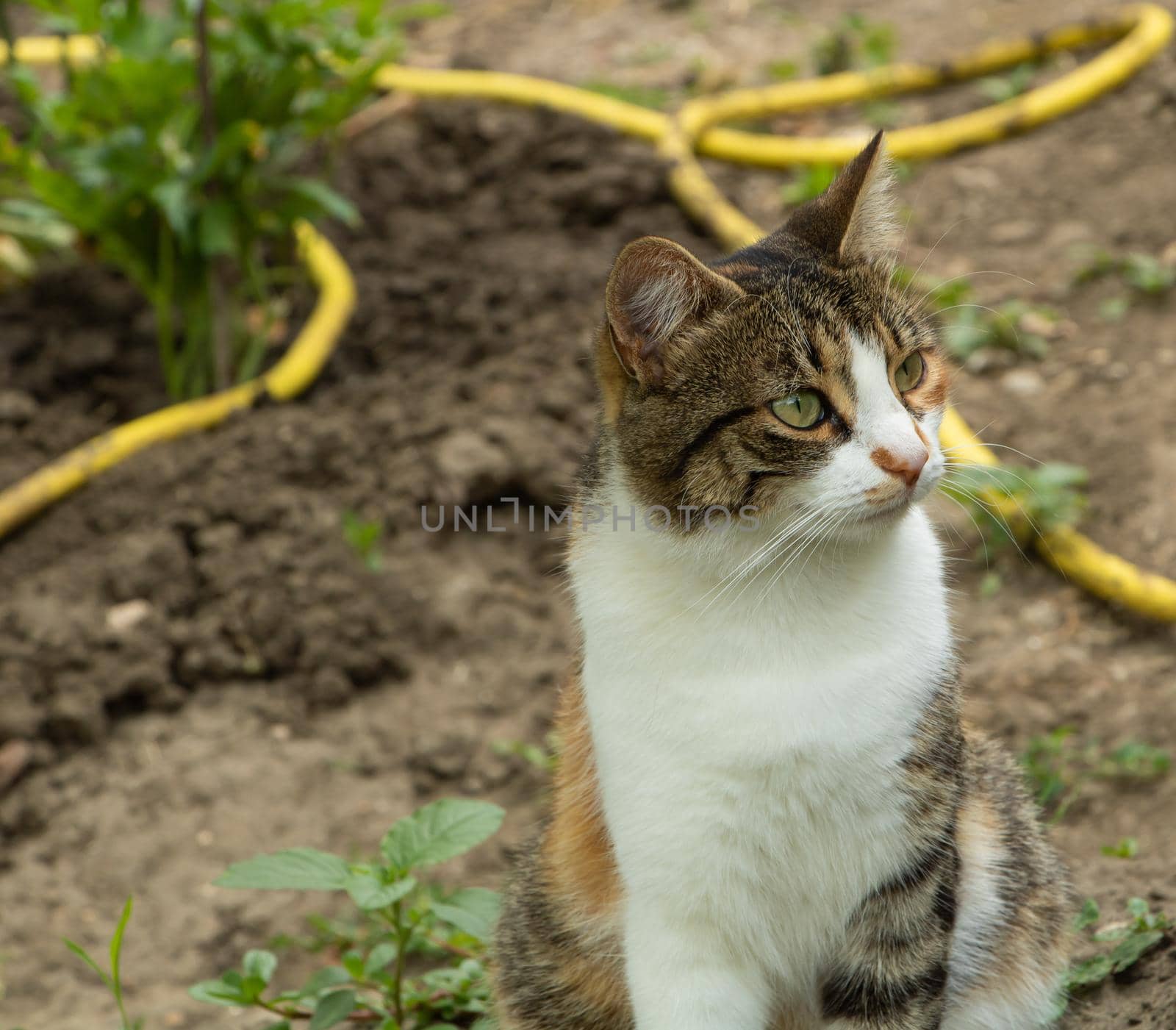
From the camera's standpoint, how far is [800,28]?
7281 mm

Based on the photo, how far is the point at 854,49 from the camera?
689 centimetres

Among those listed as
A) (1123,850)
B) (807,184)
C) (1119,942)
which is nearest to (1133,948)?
(1119,942)

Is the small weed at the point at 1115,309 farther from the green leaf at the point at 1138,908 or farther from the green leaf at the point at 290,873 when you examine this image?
the green leaf at the point at 290,873

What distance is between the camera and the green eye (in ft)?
7.05

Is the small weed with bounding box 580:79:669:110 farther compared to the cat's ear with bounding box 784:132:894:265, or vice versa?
the small weed with bounding box 580:79:669:110

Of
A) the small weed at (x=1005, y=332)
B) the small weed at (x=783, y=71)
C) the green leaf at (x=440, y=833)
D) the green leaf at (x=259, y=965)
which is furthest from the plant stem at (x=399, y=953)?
the small weed at (x=783, y=71)

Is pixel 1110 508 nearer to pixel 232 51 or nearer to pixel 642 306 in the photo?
pixel 642 306

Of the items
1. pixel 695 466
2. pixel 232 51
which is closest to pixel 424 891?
pixel 695 466

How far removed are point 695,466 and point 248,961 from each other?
1.43 meters

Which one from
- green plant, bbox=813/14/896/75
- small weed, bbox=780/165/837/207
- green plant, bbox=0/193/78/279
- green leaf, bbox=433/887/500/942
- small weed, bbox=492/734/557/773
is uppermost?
green plant, bbox=813/14/896/75

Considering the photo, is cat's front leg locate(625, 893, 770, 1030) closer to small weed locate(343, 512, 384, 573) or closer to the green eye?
the green eye

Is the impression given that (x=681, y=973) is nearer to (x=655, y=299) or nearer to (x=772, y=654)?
(x=772, y=654)

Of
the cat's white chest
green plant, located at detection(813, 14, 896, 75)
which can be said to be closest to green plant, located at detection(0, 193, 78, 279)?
the cat's white chest

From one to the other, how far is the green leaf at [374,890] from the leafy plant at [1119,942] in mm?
1352
